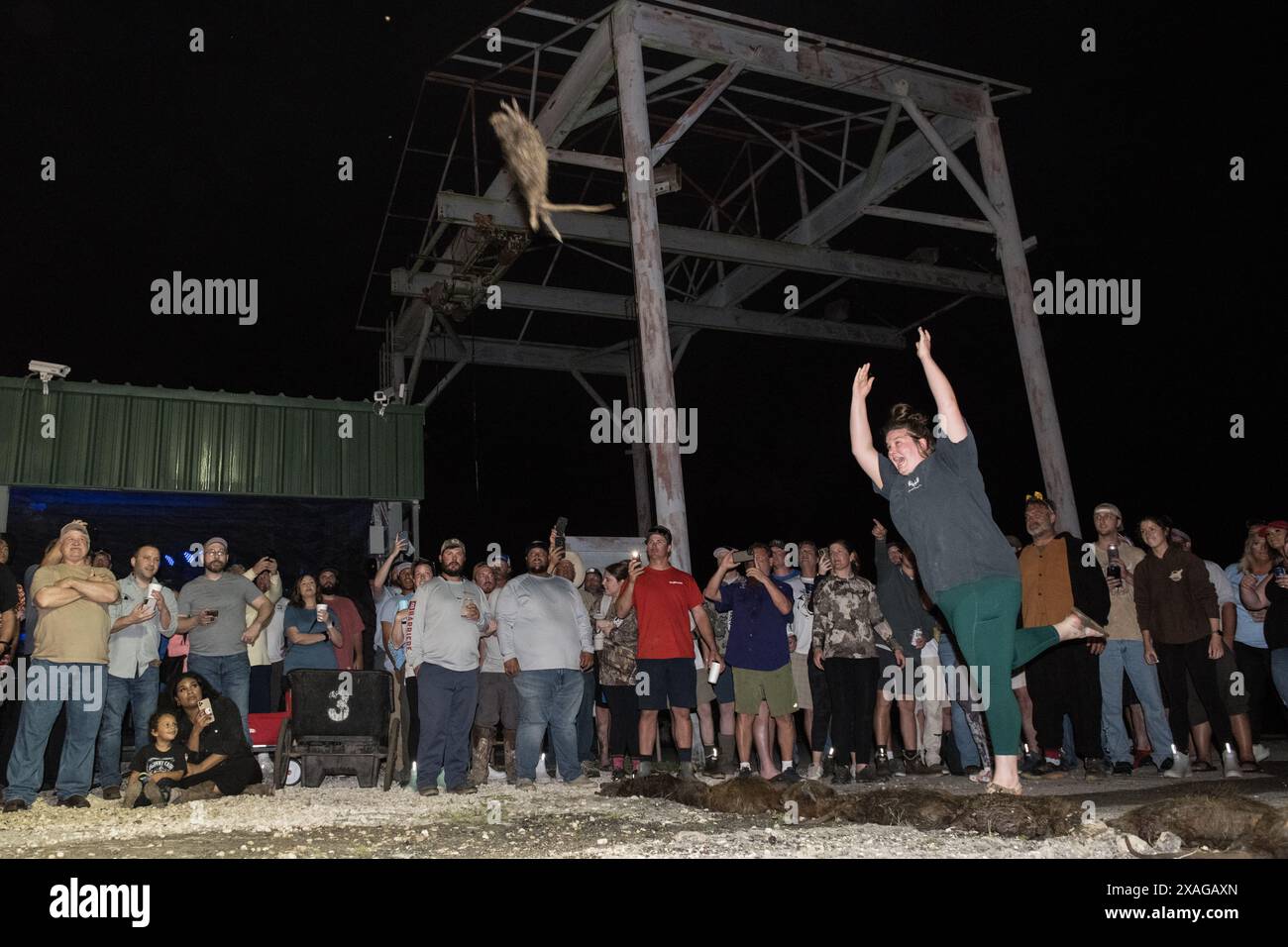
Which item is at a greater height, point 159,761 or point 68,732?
point 68,732

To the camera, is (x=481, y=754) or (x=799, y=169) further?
(x=799, y=169)

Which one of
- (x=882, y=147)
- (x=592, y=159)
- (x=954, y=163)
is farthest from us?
(x=882, y=147)

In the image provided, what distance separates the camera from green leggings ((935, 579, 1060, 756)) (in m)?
4.24

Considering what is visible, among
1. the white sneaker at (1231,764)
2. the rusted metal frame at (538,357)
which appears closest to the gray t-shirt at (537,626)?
the white sneaker at (1231,764)

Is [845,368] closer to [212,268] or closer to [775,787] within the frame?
[212,268]

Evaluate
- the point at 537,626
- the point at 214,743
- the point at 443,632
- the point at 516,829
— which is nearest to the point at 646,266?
the point at 537,626

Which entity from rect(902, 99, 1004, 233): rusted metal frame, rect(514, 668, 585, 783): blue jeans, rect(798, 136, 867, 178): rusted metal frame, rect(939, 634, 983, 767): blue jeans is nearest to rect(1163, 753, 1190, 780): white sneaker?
→ rect(939, 634, 983, 767): blue jeans

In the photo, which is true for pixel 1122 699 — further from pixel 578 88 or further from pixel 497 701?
pixel 578 88

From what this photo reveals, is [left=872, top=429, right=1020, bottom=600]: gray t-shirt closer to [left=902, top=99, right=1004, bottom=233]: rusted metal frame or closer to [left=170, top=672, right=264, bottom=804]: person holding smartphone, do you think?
[left=170, top=672, right=264, bottom=804]: person holding smartphone

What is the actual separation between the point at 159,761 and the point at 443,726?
181cm

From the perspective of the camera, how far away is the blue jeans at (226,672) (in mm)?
7164

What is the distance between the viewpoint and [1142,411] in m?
15.9

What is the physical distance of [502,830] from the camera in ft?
14.8
